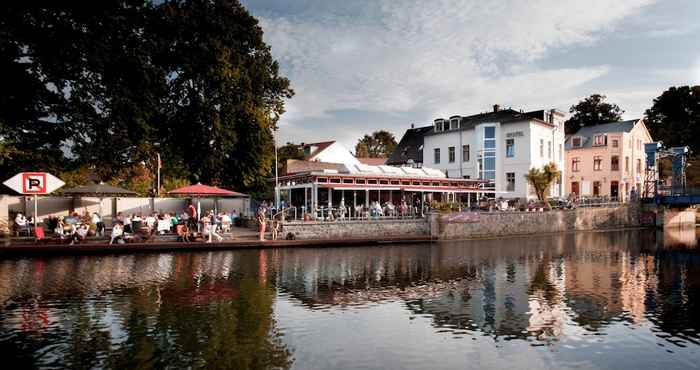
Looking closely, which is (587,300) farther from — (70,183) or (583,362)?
(70,183)

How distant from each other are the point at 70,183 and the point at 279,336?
28.2 m

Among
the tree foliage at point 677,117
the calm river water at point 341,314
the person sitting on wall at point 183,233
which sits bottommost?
the calm river water at point 341,314

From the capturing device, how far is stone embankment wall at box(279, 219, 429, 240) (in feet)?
88.8

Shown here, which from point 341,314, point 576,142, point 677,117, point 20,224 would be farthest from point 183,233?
point 677,117

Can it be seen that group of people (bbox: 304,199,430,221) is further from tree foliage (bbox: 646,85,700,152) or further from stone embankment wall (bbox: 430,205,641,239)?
tree foliage (bbox: 646,85,700,152)

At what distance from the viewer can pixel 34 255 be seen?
808 inches

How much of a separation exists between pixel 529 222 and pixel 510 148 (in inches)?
421

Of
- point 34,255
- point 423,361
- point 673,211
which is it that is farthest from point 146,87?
point 673,211

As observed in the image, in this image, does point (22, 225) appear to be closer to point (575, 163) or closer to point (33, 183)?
point (33, 183)

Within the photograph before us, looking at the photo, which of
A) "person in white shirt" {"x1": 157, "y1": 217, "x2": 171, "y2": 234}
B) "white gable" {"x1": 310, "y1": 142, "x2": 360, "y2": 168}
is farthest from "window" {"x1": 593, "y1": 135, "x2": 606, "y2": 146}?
"person in white shirt" {"x1": 157, "y1": 217, "x2": 171, "y2": 234}

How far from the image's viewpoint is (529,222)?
36062mm

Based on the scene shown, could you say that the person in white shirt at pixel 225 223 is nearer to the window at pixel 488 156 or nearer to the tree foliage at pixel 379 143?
the window at pixel 488 156

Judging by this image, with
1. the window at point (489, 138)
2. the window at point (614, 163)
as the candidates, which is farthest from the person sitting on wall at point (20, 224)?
the window at point (614, 163)

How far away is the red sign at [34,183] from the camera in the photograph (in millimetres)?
23500
